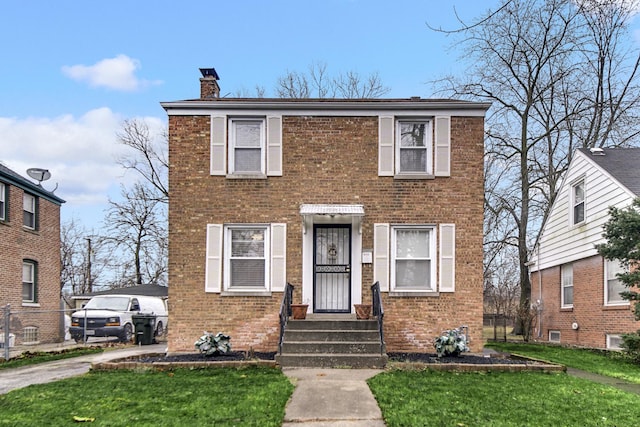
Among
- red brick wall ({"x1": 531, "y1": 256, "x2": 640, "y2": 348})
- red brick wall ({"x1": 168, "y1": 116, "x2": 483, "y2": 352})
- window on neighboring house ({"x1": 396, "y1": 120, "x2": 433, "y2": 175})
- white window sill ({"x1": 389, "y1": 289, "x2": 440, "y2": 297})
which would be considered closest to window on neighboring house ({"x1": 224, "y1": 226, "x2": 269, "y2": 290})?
red brick wall ({"x1": 168, "y1": 116, "x2": 483, "y2": 352})

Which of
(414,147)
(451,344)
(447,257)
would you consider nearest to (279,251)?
(447,257)

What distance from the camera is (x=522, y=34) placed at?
890 inches

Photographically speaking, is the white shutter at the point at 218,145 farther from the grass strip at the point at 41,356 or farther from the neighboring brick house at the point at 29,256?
the neighboring brick house at the point at 29,256

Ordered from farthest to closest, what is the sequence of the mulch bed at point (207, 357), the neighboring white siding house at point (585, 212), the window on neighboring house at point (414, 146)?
the neighboring white siding house at point (585, 212), the window on neighboring house at point (414, 146), the mulch bed at point (207, 357)

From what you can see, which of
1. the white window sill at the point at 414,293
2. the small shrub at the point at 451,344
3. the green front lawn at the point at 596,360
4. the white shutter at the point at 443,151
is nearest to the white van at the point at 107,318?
the white window sill at the point at 414,293

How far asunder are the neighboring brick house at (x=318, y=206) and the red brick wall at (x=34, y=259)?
7.79 m

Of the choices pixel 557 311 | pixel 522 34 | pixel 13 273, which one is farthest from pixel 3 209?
pixel 522 34

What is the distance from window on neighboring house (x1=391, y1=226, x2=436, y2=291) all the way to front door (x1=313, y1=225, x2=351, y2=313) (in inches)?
41.5

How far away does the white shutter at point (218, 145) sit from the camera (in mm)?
12289

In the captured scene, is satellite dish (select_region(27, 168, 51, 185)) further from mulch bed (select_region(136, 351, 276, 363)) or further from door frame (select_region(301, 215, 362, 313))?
door frame (select_region(301, 215, 362, 313))

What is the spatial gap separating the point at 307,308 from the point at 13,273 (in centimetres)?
1195

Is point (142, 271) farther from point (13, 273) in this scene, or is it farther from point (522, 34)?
point (522, 34)

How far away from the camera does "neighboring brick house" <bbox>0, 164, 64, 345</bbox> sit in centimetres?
1839

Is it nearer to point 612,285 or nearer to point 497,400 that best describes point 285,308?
point 497,400
